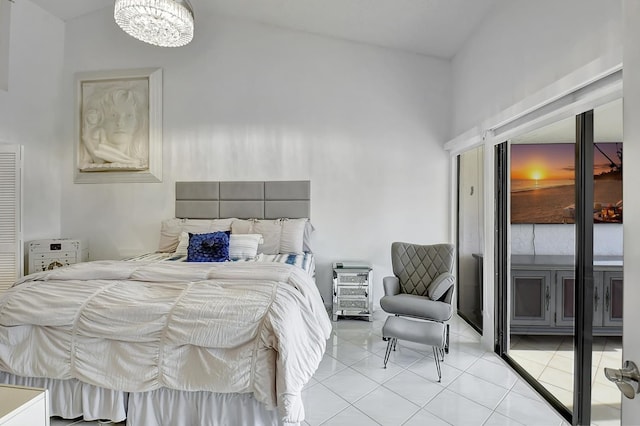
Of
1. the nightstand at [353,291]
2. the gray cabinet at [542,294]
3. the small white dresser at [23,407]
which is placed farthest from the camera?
the nightstand at [353,291]

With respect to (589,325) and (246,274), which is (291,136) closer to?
(246,274)

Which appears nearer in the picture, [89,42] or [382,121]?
[382,121]

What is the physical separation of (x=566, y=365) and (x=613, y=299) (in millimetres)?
958

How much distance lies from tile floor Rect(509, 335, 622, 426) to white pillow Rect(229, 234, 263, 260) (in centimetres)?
256

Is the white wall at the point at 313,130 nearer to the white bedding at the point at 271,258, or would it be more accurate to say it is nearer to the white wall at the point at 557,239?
the white bedding at the point at 271,258

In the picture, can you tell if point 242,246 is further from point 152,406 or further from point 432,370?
point 432,370

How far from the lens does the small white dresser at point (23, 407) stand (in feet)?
3.74

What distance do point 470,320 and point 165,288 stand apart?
3162mm

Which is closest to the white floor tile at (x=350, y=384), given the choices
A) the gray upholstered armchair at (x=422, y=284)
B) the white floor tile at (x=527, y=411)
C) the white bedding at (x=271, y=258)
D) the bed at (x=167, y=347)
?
the bed at (x=167, y=347)

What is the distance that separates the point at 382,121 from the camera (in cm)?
400

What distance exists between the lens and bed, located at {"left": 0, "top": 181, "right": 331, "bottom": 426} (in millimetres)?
1716

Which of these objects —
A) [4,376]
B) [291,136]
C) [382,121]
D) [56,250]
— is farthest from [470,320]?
[56,250]

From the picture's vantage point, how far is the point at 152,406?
1.83 metres

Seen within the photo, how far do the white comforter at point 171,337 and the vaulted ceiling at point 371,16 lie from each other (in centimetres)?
292
